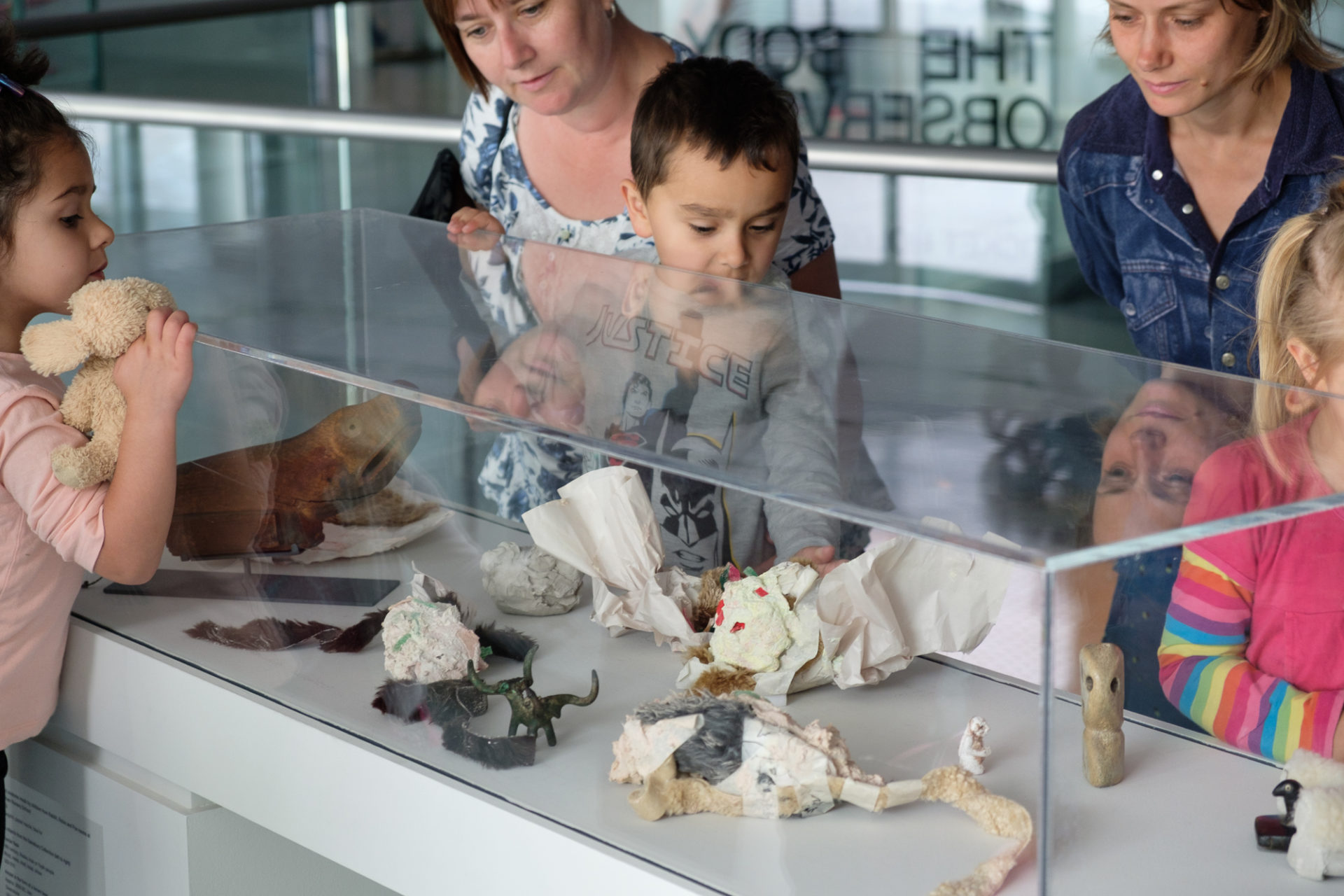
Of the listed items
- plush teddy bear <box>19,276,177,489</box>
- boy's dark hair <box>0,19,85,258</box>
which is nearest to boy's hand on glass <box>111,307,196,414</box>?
plush teddy bear <box>19,276,177,489</box>

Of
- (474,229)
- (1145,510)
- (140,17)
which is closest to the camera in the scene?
(1145,510)

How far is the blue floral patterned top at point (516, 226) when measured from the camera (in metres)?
1.08

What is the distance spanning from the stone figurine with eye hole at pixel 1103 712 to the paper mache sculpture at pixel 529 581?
40cm

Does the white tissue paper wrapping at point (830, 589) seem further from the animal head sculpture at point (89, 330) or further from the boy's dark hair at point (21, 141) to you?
the boy's dark hair at point (21, 141)

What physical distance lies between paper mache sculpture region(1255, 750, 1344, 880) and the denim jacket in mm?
601

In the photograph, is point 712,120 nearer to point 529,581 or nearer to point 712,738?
point 529,581

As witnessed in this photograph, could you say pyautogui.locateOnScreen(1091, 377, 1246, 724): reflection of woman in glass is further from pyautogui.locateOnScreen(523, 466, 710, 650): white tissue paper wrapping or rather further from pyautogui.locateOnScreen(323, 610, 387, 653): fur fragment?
pyautogui.locateOnScreen(323, 610, 387, 653): fur fragment

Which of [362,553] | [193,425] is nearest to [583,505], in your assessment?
[362,553]

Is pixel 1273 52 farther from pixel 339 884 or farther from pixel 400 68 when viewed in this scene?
pixel 400 68

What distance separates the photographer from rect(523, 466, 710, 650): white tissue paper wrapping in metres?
0.94

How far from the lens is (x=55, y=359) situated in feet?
3.45

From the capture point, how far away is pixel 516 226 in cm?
159

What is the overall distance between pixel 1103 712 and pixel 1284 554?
141 millimetres

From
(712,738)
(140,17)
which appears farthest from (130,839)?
(140,17)
